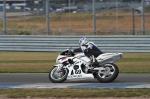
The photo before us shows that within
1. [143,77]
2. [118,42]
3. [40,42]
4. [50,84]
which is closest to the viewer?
[50,84]

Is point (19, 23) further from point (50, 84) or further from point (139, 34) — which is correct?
point (50, 84)

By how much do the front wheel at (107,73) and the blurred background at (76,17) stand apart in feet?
41.4

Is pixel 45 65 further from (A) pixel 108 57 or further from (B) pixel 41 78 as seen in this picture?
(A) pixel 108 57

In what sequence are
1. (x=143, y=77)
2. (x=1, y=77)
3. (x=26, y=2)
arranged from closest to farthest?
(x=143, y=77) < (x=1, y=77) < (x=26, y=2)

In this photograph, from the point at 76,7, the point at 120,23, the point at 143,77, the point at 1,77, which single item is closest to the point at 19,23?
the point at 76,7

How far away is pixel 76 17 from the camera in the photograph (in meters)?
27.9

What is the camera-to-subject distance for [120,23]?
27141 millimetres

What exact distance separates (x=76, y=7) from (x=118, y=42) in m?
3.79

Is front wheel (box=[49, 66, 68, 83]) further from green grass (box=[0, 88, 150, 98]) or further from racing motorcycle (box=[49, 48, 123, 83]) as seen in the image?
green grass (box=[0, 88, 150, 98])

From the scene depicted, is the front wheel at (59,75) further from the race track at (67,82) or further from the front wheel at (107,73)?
the front wheel at (107,73)

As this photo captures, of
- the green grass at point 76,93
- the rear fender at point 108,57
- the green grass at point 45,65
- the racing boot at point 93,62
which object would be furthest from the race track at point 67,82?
the green grass at point 45,65

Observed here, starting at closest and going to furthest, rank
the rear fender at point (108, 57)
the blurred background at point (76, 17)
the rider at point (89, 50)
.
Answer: the rear fender at point (108, 57)
the rider at point (89, 50)
the blurred background at point (76, 17)

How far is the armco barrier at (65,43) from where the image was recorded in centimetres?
2519

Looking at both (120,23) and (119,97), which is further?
(120,23)
